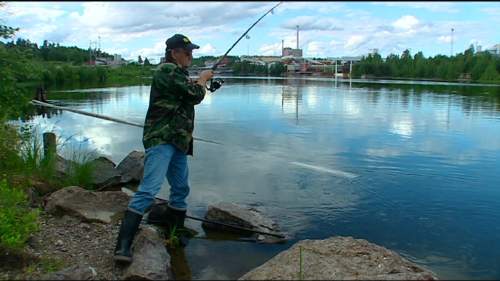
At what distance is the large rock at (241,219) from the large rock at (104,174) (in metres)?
3.11

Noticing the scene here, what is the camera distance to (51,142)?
1051cm

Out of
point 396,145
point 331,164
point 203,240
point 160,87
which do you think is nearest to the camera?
point 160,87

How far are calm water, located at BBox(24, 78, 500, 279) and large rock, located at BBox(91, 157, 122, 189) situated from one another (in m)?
1.27

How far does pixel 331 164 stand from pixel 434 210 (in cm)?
393

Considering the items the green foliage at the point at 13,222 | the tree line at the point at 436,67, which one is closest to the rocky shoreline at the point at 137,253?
the green foliage at the point at 13,222

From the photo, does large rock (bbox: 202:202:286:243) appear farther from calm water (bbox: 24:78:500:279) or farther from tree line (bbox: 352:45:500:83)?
tree line (bbox: 352:45:500:83)

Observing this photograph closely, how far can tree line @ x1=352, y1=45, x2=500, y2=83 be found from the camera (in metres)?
96.7

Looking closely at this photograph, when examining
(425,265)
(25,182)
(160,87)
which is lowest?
(425,265)

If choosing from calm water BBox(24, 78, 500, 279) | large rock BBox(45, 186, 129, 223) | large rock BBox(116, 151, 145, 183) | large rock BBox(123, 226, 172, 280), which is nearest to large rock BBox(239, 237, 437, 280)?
calm water BBox(24, 78, 500, 279)

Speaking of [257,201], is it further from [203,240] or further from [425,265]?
[425,265]

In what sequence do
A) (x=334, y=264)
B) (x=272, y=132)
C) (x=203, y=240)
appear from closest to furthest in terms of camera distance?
(x=334, y=264) < (x=203, y=240) < (x=272, y=132)

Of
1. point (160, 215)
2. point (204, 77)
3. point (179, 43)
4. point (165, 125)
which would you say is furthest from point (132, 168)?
point (179, 43)

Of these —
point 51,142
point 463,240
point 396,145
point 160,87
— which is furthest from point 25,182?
point 396,145

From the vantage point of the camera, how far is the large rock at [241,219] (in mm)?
7168
